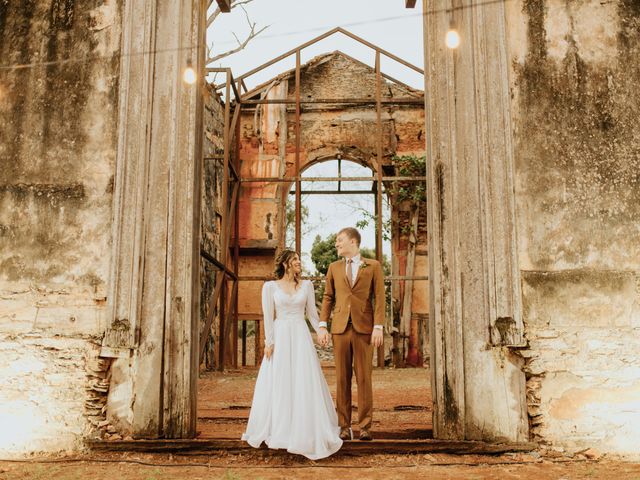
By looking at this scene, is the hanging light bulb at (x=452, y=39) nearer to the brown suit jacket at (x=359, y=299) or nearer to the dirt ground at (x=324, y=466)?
the brown suit jacket at (x=359, y=299)

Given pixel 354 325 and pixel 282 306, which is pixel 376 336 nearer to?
pixel 354 325

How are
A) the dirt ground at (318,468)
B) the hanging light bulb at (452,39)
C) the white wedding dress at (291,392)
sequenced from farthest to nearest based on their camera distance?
the hanging light bulb at (452,39) < the white wedding dress at (291,392) < the dirt ground at (318,468)

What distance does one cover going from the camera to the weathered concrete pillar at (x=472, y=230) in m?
4.31

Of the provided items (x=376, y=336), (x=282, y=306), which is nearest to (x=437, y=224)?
(x=376, y=336)

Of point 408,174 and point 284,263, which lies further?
point 408,174

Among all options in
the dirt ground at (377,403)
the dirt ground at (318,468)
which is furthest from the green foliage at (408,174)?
the dirt ground at (318,468)

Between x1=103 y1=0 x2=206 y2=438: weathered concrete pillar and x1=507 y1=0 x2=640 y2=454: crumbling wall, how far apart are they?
256 centimetres

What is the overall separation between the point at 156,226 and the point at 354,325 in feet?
5.66

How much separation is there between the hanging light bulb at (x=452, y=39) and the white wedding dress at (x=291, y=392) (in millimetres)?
2253

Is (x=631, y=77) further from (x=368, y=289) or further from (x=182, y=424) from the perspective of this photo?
(x=182, y=424)

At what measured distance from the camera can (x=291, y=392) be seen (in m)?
4.23

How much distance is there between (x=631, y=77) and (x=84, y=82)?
14.5 feet

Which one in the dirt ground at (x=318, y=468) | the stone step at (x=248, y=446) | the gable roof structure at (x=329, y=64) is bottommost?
the dirt ground at (x=318, y=468)

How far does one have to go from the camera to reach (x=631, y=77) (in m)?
4.70
